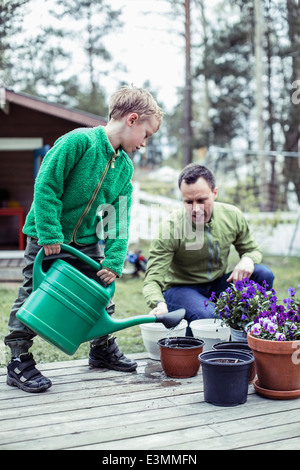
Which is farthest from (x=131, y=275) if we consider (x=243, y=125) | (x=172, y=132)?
(x=172, y=132)

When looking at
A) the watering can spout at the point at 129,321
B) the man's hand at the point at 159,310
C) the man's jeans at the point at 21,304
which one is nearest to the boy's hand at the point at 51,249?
the man's jeans at the point at 21,304

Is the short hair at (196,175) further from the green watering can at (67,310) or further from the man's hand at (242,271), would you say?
the green watering can at (67,310)

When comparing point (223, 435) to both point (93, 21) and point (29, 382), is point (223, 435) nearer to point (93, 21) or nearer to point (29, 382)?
point (29, 382)

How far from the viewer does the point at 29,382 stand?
2.12 m

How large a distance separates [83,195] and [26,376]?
780mm

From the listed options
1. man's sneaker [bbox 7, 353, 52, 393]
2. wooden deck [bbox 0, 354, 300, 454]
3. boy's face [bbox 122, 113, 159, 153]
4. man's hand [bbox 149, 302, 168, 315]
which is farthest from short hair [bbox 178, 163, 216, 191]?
man's sneaker [bbox 7, 353, 52, 393]

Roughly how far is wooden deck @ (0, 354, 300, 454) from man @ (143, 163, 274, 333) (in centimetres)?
48

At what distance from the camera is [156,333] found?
2.48 meters

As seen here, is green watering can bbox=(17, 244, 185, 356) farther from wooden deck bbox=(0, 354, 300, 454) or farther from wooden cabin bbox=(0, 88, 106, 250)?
wooden cabin bbox=(0, 88, 106, 250)

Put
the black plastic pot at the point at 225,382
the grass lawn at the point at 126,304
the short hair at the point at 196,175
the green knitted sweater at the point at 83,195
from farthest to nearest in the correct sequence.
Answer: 1. the grass lawn at the point at 126,304
2. the short hair at the point at 196,175
3. the green knitted sweater at the point at 83,195
4. the black plastic pot at the point at 225,382

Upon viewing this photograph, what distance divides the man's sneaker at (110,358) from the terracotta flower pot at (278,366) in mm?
629

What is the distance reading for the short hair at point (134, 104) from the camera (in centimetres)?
213

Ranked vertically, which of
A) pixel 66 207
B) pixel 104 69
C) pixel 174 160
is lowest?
pixel 66 207

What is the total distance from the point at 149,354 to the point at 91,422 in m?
0.87
